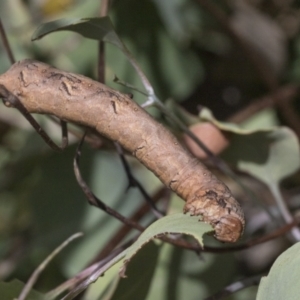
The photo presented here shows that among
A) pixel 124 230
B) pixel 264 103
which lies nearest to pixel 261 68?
pixel 264 103

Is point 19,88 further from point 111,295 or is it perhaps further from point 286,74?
point 286,74

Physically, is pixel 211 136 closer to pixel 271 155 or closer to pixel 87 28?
pixel 271 155

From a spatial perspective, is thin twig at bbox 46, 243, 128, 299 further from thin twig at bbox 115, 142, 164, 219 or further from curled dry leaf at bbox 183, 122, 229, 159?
curled dry leaf at bbox 183, 122, 229, 159

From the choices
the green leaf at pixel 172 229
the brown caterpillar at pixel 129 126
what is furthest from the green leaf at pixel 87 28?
the green leaf at pixel 172 229

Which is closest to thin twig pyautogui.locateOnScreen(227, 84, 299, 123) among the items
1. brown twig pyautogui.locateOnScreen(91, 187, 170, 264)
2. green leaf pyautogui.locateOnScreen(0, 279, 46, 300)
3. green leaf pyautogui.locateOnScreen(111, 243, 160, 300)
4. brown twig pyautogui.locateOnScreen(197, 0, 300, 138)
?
brown twig pyautogui.locateOnScreen(197, 0, 300, 138)

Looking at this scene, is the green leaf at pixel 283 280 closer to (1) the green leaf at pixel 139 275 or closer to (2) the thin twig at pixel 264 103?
(1) the green leaf at pixel 139 275
